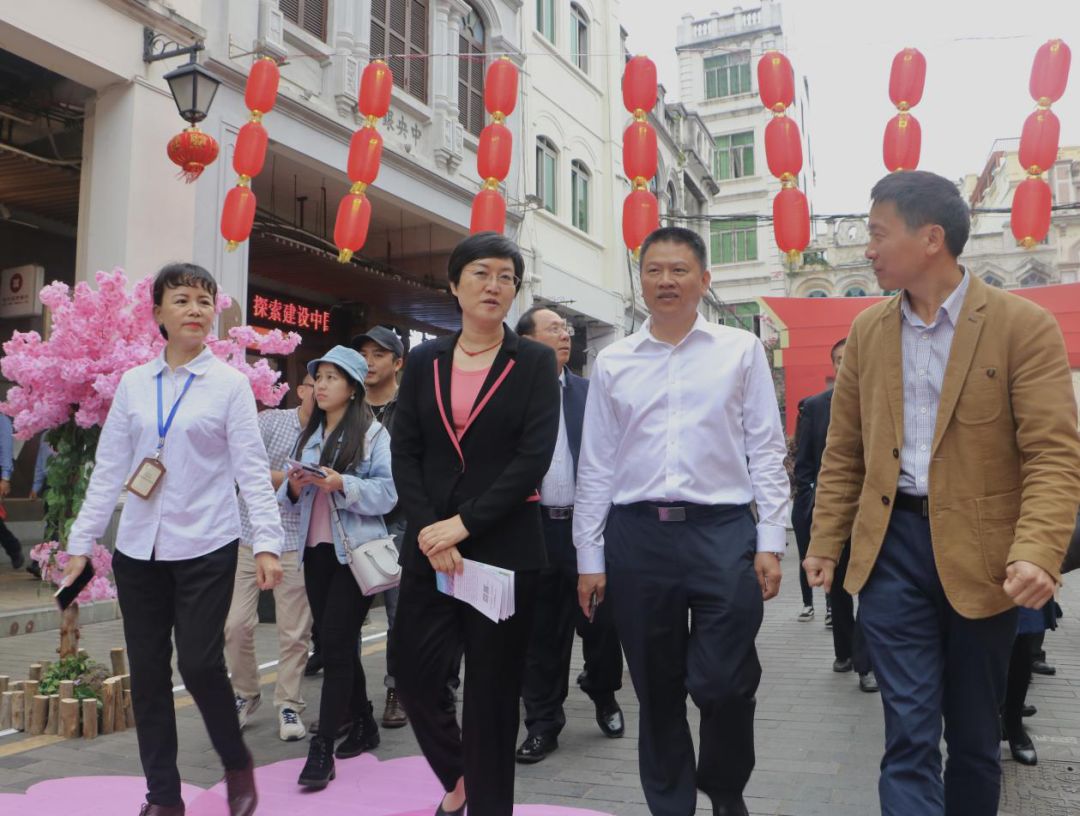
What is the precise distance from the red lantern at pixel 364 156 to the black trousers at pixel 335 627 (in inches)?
278

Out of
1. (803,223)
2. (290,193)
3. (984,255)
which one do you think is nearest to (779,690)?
(803,223)

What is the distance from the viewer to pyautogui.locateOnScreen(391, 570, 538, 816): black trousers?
2.99m

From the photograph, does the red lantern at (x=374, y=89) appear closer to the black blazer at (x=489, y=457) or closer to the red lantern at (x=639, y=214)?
the red lantern at (x=639, y=214)

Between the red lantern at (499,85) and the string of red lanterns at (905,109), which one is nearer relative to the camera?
the string of red lanterns at (905,109)

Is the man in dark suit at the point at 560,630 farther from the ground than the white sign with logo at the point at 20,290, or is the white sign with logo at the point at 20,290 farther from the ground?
the white sign with logo at the point at 20,290

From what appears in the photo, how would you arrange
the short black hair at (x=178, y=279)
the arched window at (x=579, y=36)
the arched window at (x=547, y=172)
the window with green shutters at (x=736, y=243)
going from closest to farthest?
the short black hair at (x=178, y=279), the arched window at (x=547, y=172), the arched window at (x=579, y=36), the window with green shutters at (x=736, y=243)

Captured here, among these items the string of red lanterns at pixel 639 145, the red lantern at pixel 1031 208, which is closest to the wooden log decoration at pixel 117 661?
the string of red lanterns at pixel 639 145

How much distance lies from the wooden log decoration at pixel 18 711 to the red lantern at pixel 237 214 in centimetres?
575

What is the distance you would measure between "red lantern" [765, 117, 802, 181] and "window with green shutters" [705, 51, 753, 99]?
28.9 metres

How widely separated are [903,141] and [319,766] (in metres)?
8.66

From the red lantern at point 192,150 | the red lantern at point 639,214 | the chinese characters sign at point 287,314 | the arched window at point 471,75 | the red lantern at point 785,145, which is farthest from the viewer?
the arched window at point 471,75

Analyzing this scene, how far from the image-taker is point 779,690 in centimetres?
575

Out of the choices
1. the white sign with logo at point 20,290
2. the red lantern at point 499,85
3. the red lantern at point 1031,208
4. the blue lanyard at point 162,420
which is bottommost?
the blue lanyard at point 162,420

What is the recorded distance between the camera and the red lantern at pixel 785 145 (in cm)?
1049
